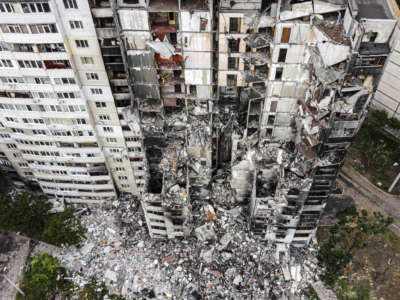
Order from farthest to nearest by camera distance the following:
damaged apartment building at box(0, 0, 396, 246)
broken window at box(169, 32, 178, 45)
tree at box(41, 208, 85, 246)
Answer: tree at box(41, 208, 85, 246), broken window at box(169, 32, 178, 45), damaged apartment building at box(0, 0, 396, 246)

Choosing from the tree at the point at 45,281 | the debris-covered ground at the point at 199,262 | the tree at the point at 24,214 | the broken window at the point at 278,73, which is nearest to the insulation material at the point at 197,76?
the broken window at the point at 278,73

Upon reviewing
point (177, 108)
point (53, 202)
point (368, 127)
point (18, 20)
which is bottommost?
point (53, 202)

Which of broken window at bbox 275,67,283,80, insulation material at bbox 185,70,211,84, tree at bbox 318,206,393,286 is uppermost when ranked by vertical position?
broken window at bbox 275,67,283,80

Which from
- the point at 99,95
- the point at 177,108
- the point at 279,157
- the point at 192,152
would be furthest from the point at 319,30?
the point at 99,95

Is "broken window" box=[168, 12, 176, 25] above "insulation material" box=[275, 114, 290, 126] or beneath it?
above

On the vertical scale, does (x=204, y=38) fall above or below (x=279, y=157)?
above

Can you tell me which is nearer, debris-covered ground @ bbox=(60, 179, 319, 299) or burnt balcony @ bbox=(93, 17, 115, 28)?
burnt balcony @ bbox=(93, 17, 115, 28)

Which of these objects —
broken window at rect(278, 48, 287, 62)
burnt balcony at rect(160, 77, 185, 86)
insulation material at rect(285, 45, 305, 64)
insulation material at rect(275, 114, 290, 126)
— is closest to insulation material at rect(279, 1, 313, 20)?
insulation material at rect(285, 45, 305, 64)

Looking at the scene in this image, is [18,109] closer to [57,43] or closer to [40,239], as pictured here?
[57,43]

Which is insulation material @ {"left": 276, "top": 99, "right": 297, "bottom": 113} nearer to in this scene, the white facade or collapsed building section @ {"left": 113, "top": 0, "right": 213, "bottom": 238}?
collapsed building section @ {"left": 113, "top": 0, "right": 213, "bottom": 238}
